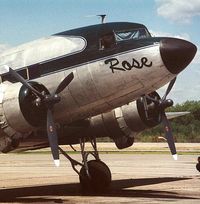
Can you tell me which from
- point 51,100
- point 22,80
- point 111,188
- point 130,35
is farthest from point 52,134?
Result: point 111,188

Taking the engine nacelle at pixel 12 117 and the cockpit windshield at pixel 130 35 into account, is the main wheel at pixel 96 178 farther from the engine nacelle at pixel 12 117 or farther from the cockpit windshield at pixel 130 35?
the cockpit windshield at pixel 130 35

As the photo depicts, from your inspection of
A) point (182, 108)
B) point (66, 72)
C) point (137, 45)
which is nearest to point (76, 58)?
point (66, 72)

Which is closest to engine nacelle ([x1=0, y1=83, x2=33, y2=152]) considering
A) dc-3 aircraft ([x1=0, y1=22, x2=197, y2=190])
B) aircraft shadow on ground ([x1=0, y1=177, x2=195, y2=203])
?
dc-3 aircraft ([x1=0, y1=22, x2=197, y2=190])

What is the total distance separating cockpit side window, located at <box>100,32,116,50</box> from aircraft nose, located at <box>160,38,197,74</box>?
5.91ft

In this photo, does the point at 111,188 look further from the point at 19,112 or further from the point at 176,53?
the point at 176,53

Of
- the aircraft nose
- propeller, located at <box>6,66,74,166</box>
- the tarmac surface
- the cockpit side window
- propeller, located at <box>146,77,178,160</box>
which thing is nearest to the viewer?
the aircraft nose

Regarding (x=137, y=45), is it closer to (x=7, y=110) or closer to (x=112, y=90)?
(x=112, y=90)

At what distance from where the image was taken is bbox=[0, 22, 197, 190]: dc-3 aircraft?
16.5 m

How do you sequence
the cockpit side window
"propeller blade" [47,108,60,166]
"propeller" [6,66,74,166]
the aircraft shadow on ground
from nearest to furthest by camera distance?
1. "propeller" [6,66,74,166]
2. "propeller blade" [47,108,60,166]
3. the cockpit side window
4. the aircraft shadow on ground

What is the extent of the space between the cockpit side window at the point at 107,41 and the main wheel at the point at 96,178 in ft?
17.5

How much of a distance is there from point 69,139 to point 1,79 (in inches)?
155

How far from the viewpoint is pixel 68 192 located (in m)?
20.8

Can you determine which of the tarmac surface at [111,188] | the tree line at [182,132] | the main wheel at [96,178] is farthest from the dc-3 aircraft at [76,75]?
the tree line at [182,132]

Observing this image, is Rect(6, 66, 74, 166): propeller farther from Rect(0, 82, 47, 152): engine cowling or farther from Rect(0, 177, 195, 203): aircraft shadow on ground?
Rect(0, 177, 195, 203): aircraft shadow on ground
